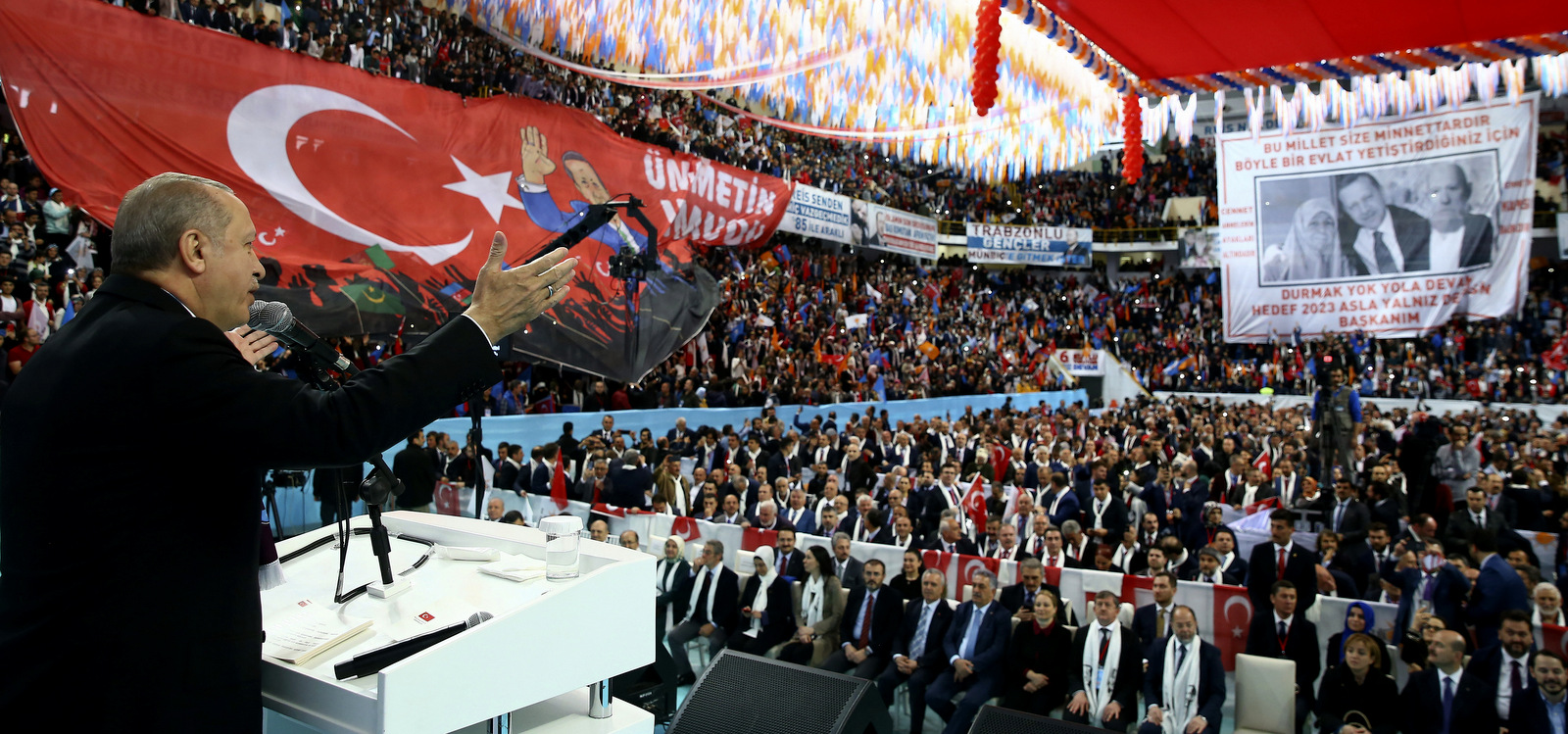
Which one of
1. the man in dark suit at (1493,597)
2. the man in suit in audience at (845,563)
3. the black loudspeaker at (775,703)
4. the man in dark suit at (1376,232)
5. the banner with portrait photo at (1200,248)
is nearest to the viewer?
the black loudspeaker at (775,703)

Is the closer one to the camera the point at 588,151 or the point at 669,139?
the point at 588,151

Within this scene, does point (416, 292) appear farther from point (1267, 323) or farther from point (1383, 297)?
point (1383, 297)

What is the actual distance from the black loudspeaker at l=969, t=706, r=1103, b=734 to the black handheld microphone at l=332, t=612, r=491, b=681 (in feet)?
10.0

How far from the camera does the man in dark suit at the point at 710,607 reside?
23.2 ft

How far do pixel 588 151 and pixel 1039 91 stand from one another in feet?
20.6

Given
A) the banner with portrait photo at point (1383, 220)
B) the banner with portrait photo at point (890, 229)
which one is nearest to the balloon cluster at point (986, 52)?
the banner with portrait photo at point (1383, 220)

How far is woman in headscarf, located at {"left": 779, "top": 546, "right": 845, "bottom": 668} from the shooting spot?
22.1 feet

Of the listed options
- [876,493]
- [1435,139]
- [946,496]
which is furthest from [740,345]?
[1435,139]

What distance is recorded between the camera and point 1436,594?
625 cm

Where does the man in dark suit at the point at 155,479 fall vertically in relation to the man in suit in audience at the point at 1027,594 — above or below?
above

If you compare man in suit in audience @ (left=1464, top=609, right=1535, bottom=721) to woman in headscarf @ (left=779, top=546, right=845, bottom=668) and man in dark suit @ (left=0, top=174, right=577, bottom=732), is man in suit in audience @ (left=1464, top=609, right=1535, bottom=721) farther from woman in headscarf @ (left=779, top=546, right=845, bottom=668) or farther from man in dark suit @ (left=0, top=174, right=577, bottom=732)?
man in dark suit @ (left=0, top=174, right=577, bottom=732)

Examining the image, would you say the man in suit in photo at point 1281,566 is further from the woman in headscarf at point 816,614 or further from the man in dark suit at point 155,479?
the man in dark suit at point 155,479

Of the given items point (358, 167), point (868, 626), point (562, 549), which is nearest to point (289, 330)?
point (562, 549)

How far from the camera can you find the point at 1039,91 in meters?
11.4
